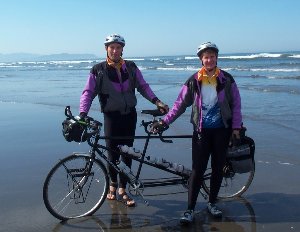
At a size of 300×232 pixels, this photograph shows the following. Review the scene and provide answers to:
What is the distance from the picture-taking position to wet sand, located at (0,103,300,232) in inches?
177

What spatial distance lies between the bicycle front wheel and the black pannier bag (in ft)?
5.01

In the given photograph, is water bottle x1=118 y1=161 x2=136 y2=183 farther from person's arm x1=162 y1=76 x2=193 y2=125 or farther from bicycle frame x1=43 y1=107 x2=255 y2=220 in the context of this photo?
person's arm x1=162 y1=76 x2=193 y2=125

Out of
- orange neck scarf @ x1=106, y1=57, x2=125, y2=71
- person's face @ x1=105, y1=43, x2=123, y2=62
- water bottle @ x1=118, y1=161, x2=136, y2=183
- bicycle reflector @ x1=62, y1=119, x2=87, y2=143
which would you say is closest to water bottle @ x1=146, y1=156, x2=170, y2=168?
water bottle @ x1=118, y1=161, x2=136, y2=183

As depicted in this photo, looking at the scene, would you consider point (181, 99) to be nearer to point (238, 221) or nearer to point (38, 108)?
point (238, 221)

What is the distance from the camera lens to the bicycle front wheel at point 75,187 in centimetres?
460

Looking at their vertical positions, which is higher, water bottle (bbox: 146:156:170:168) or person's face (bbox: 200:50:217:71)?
person's face (bbox: 200:50:217:71)

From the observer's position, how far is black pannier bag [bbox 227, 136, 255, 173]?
488 centimetres

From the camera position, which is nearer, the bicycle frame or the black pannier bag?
the bicycle frame

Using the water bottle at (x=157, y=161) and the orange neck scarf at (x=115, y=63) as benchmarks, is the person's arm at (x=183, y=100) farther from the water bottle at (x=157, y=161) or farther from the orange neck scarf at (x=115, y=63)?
the orange neck scarf at (x=115, y=63)

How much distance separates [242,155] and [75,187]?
2.04 meters

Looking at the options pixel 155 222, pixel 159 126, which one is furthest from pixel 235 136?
pixel 155 222

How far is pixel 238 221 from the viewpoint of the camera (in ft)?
14.9

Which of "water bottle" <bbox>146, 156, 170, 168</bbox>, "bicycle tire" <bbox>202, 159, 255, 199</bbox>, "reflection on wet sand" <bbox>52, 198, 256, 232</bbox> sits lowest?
"reflection on wet sand" <bbox>52, 198, 256, 232</bbox>

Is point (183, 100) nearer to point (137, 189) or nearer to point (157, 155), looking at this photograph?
point (137, 189)
